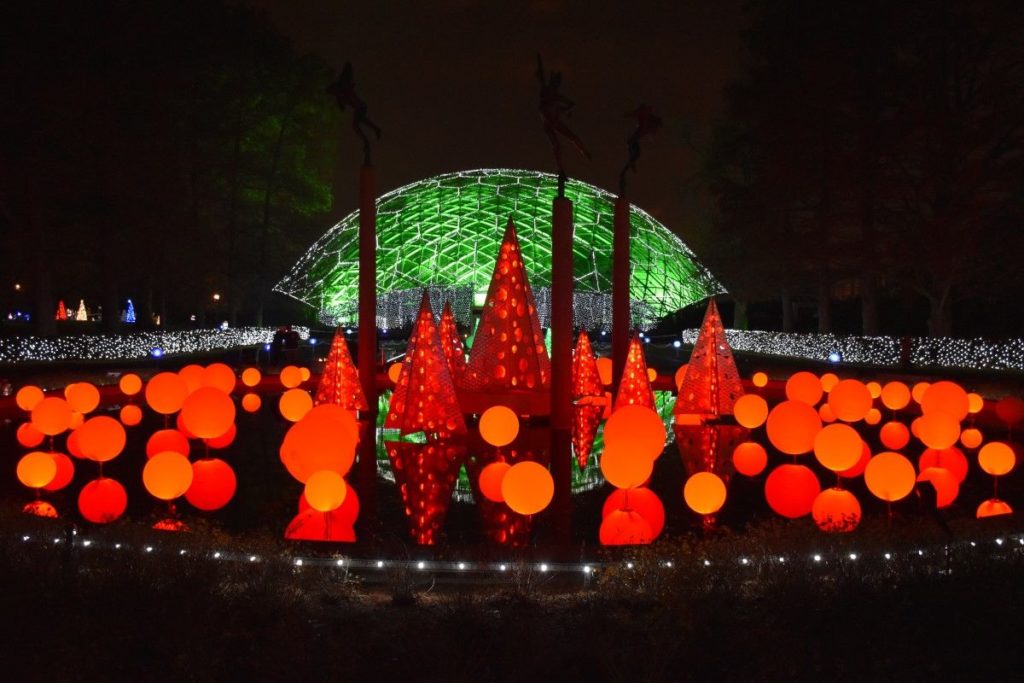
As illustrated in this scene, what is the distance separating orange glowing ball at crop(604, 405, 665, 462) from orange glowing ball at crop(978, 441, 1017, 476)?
4.56 metres

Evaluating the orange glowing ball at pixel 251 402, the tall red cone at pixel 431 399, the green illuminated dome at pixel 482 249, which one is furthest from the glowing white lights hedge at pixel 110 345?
the tall red cone at pixel 431 399

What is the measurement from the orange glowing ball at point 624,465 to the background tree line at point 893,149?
19.3 meters

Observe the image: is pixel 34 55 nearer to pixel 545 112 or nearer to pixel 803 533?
pixel 545 112

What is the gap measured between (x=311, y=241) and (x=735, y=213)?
25219 mm

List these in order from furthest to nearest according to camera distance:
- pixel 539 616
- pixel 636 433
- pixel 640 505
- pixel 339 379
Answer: pixel 339 379
pixel 640 505
pixel 636 433
pixel 539 616

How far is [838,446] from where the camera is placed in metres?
11.4

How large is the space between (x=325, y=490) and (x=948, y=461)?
8.86m

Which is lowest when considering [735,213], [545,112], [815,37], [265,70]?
[545,112]

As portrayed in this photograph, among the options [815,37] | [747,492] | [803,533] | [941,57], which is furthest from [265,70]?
[803,533]

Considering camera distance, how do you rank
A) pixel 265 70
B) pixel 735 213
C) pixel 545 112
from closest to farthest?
pixel 545 112
pixel 735 213
pixel 265 70

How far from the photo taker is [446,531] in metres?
9.72

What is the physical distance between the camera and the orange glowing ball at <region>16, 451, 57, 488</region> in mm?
11008

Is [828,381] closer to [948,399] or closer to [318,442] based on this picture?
[948,399]

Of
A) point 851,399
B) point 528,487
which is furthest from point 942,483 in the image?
point 528,487
